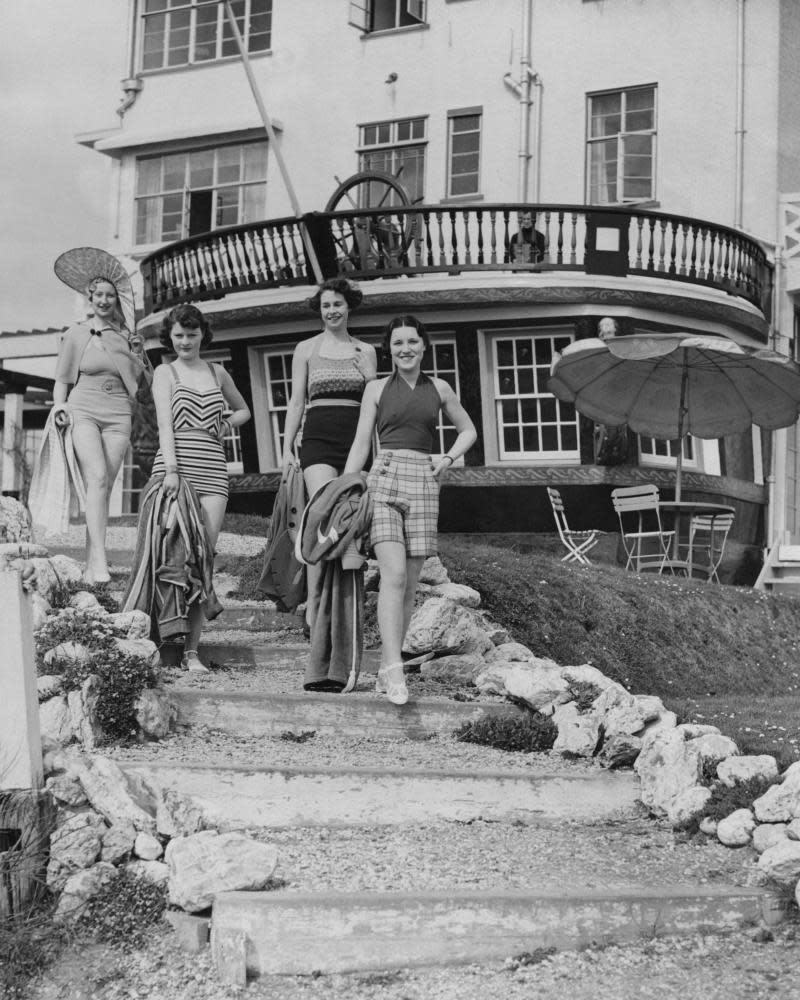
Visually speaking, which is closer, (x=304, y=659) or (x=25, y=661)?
(x=25, y=661)

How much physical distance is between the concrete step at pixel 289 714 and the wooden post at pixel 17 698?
1.86 metres

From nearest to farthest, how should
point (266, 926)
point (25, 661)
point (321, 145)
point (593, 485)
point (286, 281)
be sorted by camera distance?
point (266, 926)
point (25, 661)
point (593, 485)
point (286, 281)
point (321, 145)

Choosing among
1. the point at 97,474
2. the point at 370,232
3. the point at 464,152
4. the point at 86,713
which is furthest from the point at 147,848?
the point at 464,152

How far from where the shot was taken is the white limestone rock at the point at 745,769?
23.1ft

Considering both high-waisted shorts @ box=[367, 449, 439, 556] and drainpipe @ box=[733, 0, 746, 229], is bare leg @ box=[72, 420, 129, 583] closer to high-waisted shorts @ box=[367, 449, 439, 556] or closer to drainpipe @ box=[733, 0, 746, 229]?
high-waisted shorts @ box=[367, 449, 439, 556]

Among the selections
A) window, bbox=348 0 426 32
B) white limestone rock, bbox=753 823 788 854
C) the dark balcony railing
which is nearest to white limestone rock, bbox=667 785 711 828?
white limestone rock, bbox=753 823 788 854

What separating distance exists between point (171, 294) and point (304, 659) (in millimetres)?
14038

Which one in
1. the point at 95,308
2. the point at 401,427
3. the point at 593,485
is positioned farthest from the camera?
the point at 593,485

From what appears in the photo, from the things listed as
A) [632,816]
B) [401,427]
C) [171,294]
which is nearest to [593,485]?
[171,294]

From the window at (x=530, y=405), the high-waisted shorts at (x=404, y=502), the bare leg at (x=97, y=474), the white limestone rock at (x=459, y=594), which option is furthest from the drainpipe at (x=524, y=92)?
the high-waisted shorts at (x=404, y=502)

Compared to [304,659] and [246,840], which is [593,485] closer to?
[304,659]

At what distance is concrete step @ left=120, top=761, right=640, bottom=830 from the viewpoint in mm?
6785

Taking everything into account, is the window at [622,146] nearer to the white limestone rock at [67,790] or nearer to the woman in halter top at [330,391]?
the woman in halter top at [330,391]

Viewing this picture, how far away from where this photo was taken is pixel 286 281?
22188 mm
